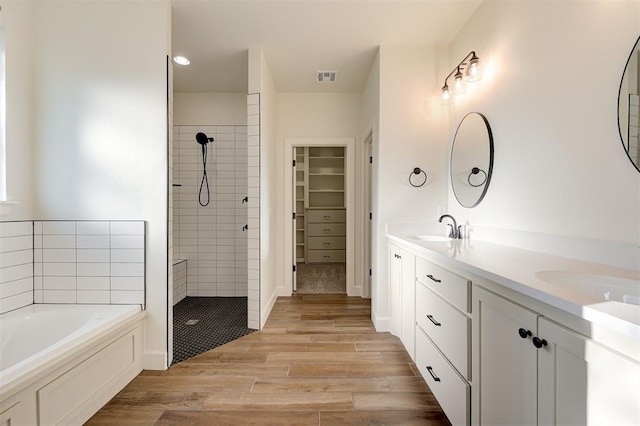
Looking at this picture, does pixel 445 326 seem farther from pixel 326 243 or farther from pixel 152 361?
pixel 326 243

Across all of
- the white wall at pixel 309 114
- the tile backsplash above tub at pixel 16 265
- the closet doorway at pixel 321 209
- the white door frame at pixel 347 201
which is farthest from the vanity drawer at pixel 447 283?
the closet doorway at pixel 321 209

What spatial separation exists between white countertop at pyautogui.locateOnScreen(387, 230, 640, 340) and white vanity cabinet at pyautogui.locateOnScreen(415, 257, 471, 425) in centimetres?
12

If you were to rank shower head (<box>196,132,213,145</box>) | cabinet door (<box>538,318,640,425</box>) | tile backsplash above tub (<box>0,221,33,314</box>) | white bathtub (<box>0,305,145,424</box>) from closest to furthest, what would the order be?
cabinet door (<box>538,318,640,425</box>) → white bathtub (<box>0,305,145,424</box>) → tile backsplash above tub (<box>0,221,33,314</box>) → shower head (<box>196,132,213,145</box>)

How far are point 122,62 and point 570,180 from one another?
9.03ft

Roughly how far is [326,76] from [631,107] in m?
2.56

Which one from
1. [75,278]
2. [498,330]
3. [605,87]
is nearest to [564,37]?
[605,87]

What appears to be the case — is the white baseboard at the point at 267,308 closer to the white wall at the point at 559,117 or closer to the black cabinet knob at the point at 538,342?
the white wall at the point at 559,117

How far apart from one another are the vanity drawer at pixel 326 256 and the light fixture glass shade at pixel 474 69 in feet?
13.3

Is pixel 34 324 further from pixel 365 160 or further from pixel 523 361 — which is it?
pixel 365 160

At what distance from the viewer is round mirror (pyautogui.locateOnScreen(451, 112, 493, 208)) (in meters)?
1.88

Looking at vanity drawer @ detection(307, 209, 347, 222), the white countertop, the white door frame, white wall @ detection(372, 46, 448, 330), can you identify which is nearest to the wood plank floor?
white wall @ detection(372, 46, 448, 330)

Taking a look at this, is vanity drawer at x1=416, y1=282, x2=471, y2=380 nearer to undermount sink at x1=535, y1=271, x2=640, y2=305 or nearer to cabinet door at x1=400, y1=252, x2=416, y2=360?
cabinet door at x1=400, y1=252, x2=416, y2=360

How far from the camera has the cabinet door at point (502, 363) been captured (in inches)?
31.8

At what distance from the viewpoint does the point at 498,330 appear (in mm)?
942
